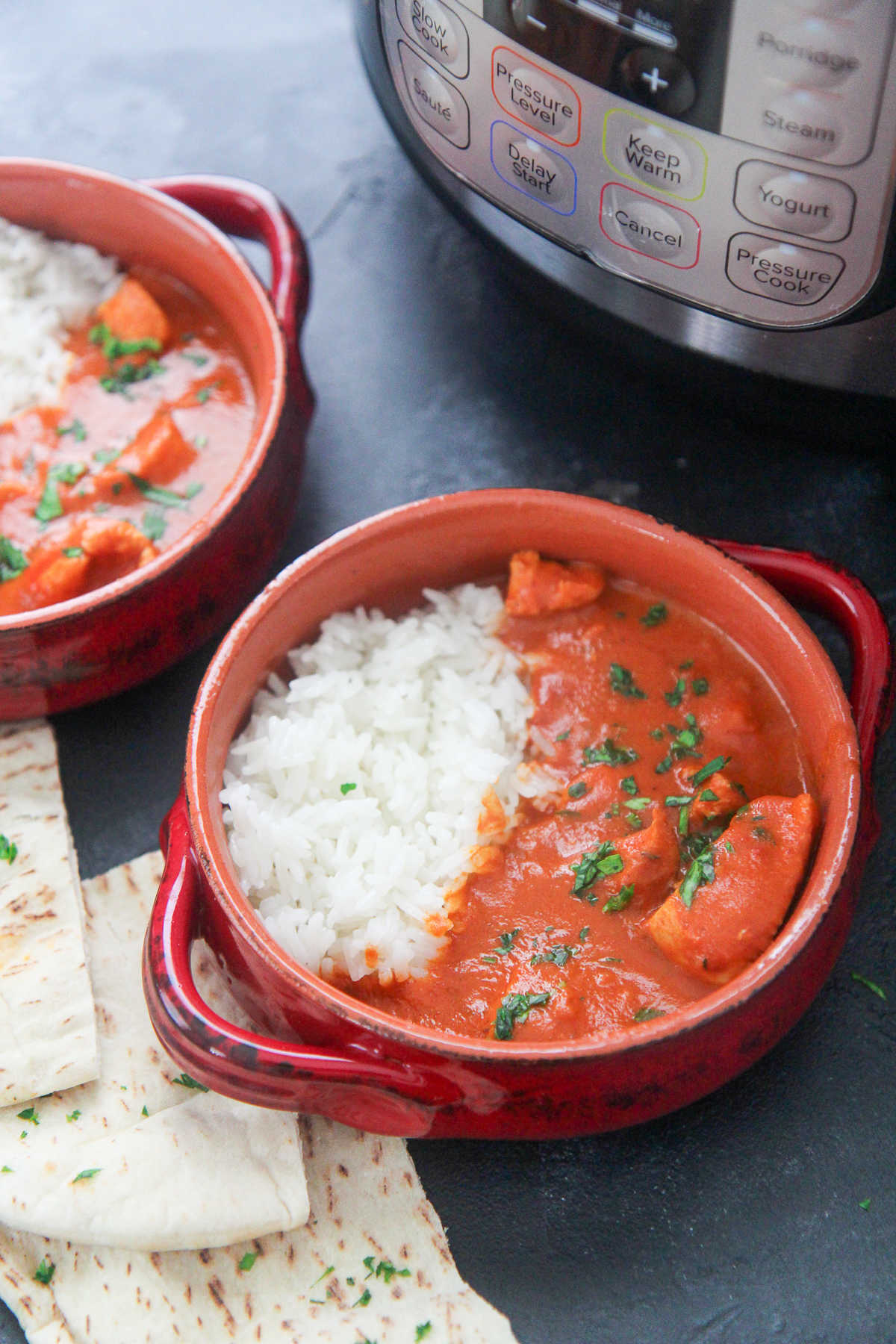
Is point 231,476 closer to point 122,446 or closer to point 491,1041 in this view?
point 122,446

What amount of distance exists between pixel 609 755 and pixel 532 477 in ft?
2.10

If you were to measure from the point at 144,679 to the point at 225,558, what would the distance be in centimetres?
23

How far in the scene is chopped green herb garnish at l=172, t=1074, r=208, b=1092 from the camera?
1683mm

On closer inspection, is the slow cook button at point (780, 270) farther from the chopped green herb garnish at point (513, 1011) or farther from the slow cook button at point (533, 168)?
the chopped green herb garnish at point (513, 1011)

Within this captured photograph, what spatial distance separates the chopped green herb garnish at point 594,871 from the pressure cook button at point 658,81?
0.88m

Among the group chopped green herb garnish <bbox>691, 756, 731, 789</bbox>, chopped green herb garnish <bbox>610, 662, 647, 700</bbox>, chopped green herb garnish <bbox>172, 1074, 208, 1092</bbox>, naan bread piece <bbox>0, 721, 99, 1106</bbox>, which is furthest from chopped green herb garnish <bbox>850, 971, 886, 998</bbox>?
naan bread piece <bbox>0, 721, 99, 1106</bbox>

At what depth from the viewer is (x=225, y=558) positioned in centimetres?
192

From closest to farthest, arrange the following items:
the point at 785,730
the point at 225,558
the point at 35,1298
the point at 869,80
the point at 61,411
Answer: the point at 869,80, the point at 35,1298, the point at 785,730, the point at 225,558, the point at 61,411

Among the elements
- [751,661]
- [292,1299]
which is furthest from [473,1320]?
→ [751,661]

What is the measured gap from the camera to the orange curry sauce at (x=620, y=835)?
1592 millimetres

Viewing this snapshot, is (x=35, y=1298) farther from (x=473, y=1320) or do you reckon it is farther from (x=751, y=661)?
(x=751, y=661)

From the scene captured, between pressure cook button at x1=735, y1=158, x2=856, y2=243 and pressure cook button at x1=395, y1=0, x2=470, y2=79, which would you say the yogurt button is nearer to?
pressure cook button at x1=735, y1=158, x2=856, y2=243

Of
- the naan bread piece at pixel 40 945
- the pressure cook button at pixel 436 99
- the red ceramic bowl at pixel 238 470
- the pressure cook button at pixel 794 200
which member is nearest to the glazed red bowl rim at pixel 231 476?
the red ceramic bowl at pixel 238 470

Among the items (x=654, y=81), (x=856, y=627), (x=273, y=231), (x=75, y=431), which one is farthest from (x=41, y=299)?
(x=856, y=627)
